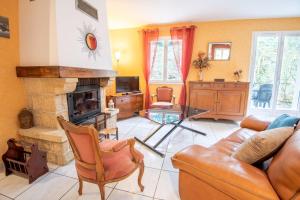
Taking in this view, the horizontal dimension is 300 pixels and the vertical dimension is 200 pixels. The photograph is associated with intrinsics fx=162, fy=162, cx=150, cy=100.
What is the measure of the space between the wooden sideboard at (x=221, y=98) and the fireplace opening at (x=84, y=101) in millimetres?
2279

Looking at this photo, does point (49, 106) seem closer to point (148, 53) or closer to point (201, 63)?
point (148, 53)

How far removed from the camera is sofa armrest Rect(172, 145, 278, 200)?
2.97 ft

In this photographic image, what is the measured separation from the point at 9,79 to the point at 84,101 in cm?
101

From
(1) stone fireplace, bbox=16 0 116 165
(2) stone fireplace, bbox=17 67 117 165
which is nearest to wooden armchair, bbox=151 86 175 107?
(1) stone fireplace, bbox=16 0 116 165

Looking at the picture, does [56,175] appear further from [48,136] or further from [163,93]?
[163,93]

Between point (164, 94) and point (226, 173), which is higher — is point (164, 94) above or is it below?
above

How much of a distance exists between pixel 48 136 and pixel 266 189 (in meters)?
2.25

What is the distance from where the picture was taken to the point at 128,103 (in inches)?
171

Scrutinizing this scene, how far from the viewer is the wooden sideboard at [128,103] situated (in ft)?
13.4

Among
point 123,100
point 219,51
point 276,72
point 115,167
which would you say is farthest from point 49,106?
point 276,72

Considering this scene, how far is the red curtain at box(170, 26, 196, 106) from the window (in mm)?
131

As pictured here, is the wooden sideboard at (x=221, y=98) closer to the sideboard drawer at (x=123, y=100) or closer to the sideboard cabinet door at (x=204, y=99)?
the sideboard cabinet door at (x=204, y=99)

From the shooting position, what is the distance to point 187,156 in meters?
1.20

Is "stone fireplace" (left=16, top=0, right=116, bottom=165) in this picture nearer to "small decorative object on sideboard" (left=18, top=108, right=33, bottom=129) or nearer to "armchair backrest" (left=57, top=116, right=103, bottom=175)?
"small decorative object on sideboard" (left=18, top=108, right=33, bottom=129)
